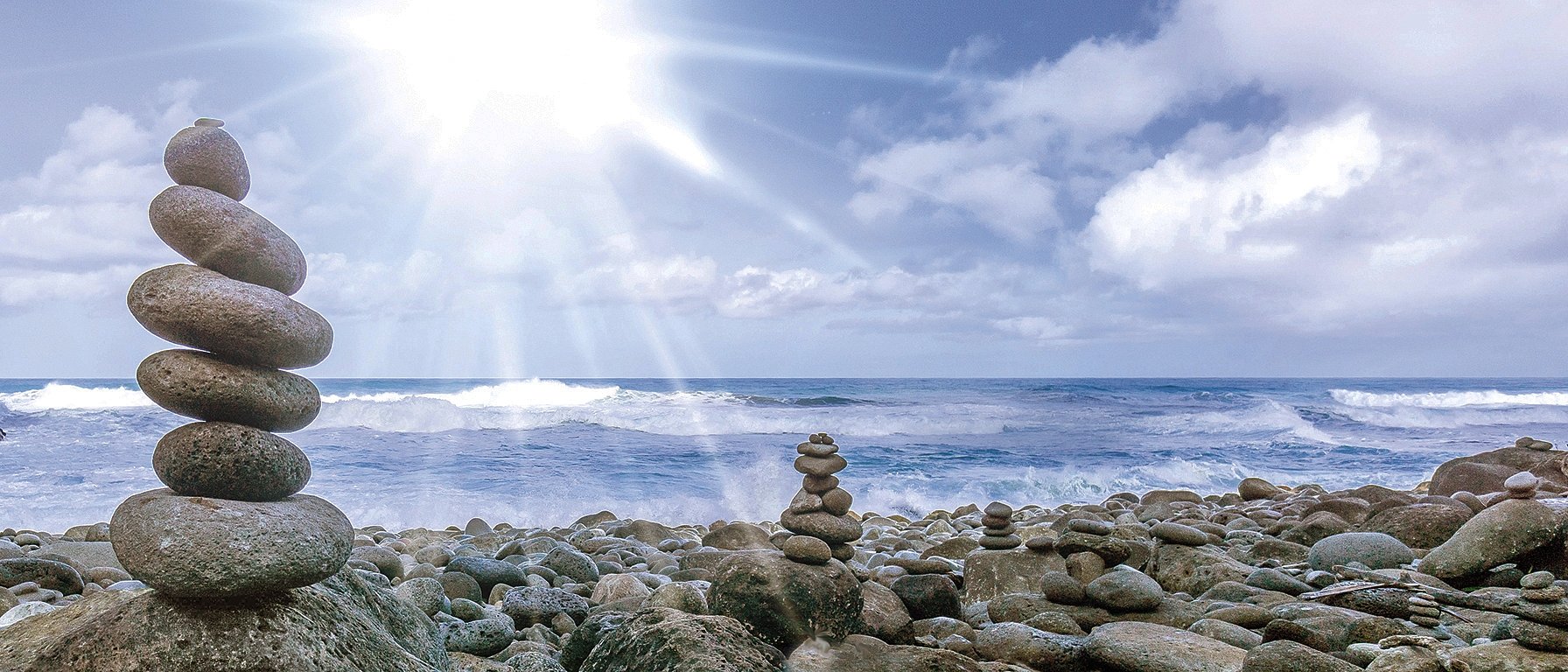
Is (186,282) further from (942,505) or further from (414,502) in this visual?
(942,505)

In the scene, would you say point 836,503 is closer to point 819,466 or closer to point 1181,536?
point 819,466

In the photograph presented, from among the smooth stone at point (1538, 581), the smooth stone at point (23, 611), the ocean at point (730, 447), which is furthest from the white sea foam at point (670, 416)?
the smooth stone at point (1538, 581)

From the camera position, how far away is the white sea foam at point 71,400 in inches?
1570

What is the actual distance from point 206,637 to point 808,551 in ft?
9.53

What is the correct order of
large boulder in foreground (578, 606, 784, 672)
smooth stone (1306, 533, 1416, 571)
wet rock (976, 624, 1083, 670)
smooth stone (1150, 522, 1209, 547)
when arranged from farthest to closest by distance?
smooth stone (1150, 522, 1209, 547), smooth stone (1306, 533, 1416, 571), wet rock (976, 624, 1083, 670), large boulder in foreground (578, 606, 784, 672)

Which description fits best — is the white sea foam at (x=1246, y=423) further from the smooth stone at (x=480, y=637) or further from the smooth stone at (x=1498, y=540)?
the smooth stone at (x=480, y=637)

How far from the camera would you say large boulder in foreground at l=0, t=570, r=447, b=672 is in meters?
2.93

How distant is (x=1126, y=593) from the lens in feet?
18.3

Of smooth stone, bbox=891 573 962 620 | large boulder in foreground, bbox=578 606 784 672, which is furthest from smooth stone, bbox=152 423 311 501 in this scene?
smooth stone, bbox=891 573 962 620

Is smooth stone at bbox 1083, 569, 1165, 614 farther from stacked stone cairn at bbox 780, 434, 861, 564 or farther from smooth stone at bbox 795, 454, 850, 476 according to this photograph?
smooth stone at bbox 795, 454, 850, 476

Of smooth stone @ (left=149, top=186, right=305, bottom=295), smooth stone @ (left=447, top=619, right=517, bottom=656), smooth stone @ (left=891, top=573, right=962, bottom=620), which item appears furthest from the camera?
smooth stone @ (left=891, top=573, right=962, bottom=620)

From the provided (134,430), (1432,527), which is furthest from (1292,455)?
(134,430)

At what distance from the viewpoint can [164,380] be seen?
3.27 meters

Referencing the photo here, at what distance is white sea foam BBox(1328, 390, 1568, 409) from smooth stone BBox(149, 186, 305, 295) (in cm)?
5658
